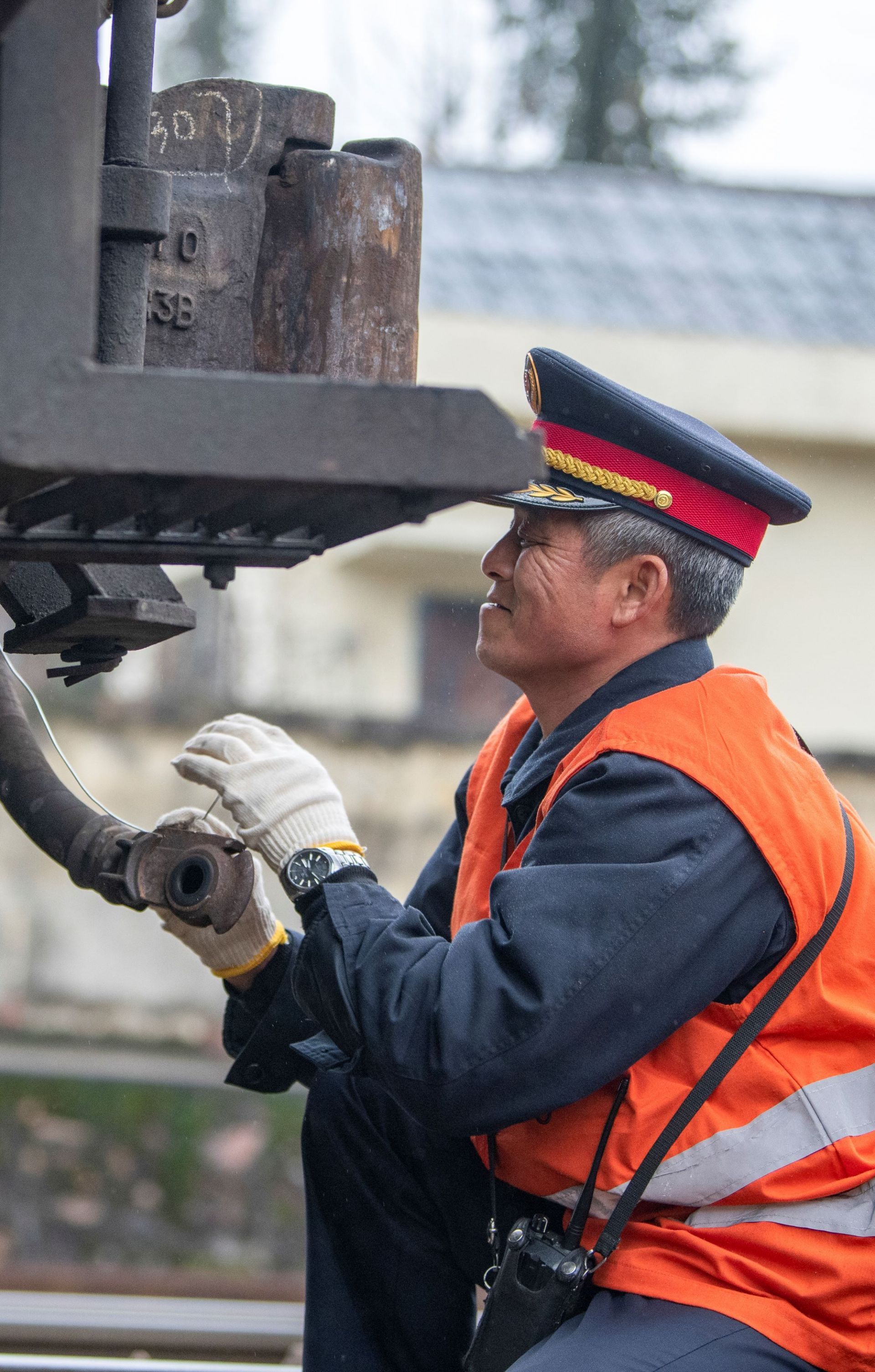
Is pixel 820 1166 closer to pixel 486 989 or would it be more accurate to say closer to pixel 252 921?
pixel 486 989

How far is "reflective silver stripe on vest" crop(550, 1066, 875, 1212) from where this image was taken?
1.74 metres

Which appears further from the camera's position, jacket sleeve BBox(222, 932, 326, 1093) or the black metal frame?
jacket sleeve BBox(222, 932, 326, 1093)

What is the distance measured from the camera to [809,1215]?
1764 millimetres

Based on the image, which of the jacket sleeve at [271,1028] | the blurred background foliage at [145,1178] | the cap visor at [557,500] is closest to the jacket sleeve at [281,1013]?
the jacket sleeve at [271,1028]

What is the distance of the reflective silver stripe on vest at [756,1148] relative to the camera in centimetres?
174

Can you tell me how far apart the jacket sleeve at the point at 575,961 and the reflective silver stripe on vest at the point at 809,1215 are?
239mm

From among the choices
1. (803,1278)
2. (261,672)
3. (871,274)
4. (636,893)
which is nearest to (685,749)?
(636,893)

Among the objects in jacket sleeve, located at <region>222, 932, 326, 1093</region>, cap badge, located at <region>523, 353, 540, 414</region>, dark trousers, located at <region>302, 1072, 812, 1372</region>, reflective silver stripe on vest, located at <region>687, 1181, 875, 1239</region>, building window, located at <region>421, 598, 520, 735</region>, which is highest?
cap badge, located at <region>523, 353, 540, 414</region>

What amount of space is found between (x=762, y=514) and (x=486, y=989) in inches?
31.8

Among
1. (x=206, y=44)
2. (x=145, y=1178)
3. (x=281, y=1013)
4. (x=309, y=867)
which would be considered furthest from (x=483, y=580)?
(x=206, y=44)

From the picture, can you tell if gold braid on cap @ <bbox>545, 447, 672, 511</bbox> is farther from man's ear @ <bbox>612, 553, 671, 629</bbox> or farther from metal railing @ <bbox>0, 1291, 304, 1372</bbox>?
metal railing @ <bbox>0, 1291, 304, 1372</bbox>

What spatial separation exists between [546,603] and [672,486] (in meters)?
0.23

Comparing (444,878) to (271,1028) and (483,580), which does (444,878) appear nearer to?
(271,1028)

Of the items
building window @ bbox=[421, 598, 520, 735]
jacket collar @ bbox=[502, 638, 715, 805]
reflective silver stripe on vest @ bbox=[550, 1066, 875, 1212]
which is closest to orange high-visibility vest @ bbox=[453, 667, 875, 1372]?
reflective silver stripe on vest @ bbox=[550, 1066, 875, 1212]
